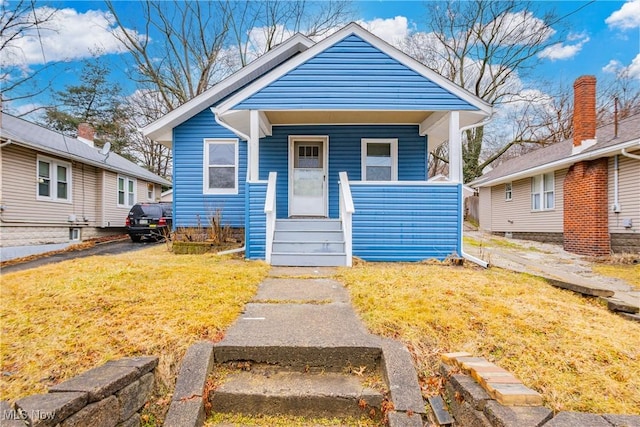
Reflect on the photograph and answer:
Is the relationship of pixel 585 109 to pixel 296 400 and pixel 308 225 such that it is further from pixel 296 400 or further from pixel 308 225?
pixel 296 400

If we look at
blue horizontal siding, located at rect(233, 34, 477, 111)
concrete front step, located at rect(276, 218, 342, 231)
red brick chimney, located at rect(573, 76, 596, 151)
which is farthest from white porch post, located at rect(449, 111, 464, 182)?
red brick chimney, located at rect(573, 76, 596, 151)

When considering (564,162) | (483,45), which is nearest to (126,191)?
(564,162)

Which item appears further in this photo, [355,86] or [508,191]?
[508,191]

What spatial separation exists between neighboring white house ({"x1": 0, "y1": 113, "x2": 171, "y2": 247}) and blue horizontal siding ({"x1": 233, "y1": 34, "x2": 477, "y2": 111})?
8.38 meters

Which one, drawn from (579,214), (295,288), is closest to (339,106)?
(295,288)

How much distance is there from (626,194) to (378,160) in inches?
288

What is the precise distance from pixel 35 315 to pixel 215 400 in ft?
7.43

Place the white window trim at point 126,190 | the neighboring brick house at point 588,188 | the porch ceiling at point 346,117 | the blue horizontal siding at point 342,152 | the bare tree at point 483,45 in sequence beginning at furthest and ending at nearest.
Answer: the bare tree at point 483,45 < the white window trim at point 126,190 < the neighboring brick house at point 588,188 < the blue horizontal siding at point 342,152 < the porch ceiling at point 346,117

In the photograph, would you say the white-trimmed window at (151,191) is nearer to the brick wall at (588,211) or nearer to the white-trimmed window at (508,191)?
the white-trimmed window at (508,191)

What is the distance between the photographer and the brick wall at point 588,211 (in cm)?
1001

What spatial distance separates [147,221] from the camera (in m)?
12.7

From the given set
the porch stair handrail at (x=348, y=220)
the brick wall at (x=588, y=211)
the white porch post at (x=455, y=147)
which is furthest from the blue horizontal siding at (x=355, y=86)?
the brick wall at (x=588, y=211)

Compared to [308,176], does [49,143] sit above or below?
above

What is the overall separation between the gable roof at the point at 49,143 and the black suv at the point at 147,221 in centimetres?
273
